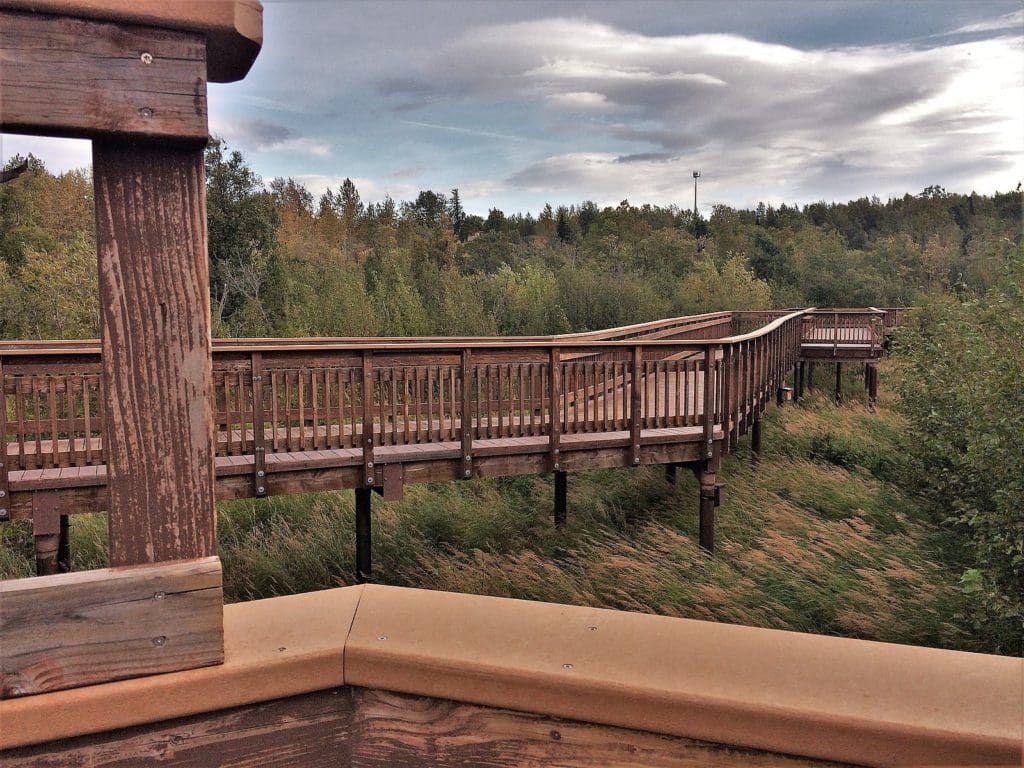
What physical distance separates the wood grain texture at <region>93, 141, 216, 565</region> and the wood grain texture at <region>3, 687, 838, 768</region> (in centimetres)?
33

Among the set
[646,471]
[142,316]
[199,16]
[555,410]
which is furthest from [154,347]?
[646,471]

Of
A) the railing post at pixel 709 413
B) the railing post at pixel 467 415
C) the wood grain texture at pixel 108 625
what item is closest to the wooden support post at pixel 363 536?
the railing post at pixel 467 415

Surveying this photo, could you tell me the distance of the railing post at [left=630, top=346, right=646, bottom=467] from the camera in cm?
955

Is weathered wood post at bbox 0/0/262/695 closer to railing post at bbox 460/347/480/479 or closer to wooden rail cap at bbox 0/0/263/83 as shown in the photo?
wooden rail cap at bbox 0/0/263/83

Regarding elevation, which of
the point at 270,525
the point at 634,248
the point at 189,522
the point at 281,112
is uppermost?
the point at 281,112

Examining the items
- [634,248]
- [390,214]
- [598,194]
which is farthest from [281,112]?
[598,194]

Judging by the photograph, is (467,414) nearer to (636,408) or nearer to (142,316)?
(636,408)

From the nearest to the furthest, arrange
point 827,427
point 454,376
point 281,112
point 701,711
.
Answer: point 701,711 → point 454,376 → point 827,427 → point 281,112

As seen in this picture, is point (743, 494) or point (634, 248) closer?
point (743, 494)

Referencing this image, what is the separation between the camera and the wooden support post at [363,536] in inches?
363

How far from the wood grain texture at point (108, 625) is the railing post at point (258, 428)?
21.2ft

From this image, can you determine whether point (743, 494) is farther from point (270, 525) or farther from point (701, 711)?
point (701, 711)

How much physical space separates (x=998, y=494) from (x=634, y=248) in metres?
48.2

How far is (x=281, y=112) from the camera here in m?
63.1
